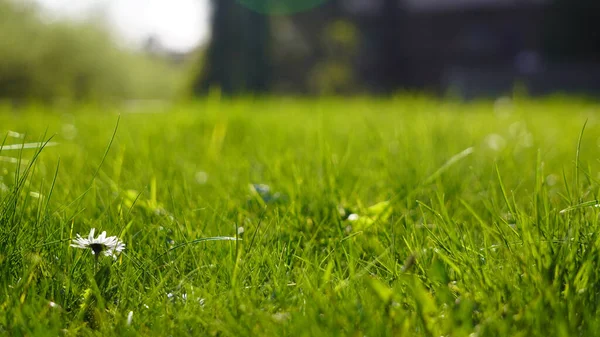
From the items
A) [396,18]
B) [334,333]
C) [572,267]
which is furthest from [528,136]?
[396,18]

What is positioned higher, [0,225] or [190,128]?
[0,225]

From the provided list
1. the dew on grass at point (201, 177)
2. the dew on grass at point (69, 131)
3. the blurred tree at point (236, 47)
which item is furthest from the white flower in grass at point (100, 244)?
the blurred tree at point (236, 47)

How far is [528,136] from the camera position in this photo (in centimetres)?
354

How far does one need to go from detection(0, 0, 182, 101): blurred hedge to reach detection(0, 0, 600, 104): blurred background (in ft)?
0.07

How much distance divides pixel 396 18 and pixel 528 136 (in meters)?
15.2

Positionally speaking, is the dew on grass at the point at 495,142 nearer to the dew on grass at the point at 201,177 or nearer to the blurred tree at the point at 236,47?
the dew on grass at the point at 201,177

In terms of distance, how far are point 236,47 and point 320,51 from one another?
12.2ft

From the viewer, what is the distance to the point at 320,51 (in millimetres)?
17391

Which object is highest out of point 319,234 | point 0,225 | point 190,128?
point 0,225

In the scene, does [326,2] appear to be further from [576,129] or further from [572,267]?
[572,267]

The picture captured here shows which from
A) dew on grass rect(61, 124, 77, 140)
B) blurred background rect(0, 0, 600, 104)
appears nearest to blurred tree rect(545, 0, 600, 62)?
blurred background rect(0, 0, 600, 104)

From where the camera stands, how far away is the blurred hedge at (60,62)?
1130cm

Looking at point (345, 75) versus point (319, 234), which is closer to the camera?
point (319, 234)

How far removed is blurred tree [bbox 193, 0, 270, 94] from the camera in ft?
46.8
